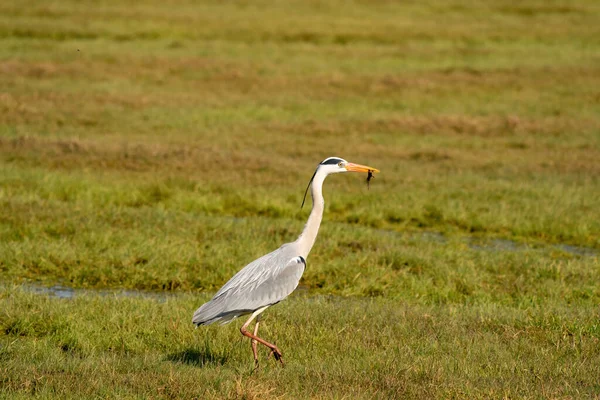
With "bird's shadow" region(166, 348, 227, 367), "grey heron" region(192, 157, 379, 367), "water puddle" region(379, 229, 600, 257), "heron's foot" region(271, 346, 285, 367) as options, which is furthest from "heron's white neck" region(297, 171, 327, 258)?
"water puddle" region(379, 229, 600, 257)

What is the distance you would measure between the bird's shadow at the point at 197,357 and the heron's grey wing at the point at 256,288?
340 millimetres

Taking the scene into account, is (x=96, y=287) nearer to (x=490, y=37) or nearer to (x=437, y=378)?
(x=437, y=378)

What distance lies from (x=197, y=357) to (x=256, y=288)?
2.44 ft

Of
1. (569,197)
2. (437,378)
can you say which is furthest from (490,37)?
(437,378)

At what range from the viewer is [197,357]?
662 centimetres

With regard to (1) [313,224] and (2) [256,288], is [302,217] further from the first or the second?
(2) [256,288]

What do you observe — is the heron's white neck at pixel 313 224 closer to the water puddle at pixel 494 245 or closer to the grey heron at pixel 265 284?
the grey heron at pixel 265 284

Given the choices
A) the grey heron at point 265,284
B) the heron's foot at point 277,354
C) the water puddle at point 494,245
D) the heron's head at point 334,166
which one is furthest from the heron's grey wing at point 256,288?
the water puddle at point 494,245

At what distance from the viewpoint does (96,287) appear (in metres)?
9.20

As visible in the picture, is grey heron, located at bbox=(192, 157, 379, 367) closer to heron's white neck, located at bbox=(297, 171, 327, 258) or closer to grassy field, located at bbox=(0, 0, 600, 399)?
heron's white neck, located at bbox=(297, 171, 327, 258)

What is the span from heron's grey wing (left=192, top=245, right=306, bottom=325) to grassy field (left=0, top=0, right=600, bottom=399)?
1.31ft

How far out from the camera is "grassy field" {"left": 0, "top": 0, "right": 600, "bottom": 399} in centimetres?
638

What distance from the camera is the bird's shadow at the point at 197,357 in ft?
21.1

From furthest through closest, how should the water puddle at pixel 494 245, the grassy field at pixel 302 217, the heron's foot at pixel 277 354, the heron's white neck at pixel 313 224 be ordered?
the water puddle at pixel 494 245, the heron's white neck at pixel 313 224, the grassy field at pixel 302 217, the heron's foot at pixel 277 354
